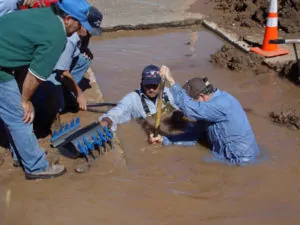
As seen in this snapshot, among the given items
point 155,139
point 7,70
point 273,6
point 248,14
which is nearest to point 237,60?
point 273,6

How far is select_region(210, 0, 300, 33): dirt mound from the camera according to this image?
350 inches

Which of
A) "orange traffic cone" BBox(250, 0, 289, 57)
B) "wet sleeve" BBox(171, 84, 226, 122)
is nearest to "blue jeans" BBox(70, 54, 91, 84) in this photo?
"wet sleeve" BBox(171, 84, 226, 122)

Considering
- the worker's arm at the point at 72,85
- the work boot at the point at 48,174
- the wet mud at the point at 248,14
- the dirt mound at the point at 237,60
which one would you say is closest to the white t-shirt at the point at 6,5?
the worker's arm at the point at 72,85

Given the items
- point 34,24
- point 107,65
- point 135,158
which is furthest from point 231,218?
point 107,65

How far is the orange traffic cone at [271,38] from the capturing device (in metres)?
7.84

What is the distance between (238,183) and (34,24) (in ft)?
8.13

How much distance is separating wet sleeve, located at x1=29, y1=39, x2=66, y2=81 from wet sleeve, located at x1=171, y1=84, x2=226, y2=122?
136 cm

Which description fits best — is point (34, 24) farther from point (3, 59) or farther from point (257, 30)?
point (257, 30)

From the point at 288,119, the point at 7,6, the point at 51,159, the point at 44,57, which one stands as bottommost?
the point at 51,159

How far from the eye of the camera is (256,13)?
31.0 feet

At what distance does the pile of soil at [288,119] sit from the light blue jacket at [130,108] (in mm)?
1399

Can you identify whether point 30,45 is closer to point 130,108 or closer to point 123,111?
point 123,111

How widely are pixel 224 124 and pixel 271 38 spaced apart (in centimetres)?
364

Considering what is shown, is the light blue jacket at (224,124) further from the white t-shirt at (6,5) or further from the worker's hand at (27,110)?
the white t-shirt at (6,5)
